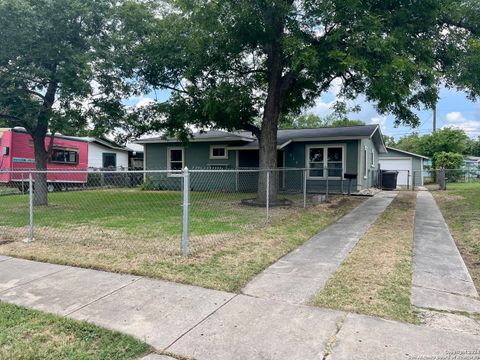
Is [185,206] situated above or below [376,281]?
above

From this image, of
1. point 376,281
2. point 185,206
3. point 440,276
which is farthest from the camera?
point 185,206

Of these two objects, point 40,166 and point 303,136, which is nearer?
point 40,166

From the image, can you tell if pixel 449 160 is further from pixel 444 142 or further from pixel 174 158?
pixel 174 158

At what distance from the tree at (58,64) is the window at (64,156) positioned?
6.90 m

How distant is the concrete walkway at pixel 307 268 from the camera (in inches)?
162

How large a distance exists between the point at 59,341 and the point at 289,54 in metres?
8.43

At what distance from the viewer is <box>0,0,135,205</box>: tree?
380 inches

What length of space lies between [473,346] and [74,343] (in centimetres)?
329

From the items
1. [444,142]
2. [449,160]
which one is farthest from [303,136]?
[444,142]

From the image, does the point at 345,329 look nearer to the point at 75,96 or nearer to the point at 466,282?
the point at 466,282

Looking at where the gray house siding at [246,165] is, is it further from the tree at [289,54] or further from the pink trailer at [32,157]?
the pink trailer at [32,157]

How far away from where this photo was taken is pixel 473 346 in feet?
9.70

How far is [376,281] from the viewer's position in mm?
4457

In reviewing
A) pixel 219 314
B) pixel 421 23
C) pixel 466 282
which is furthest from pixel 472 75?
pixel 219 314
